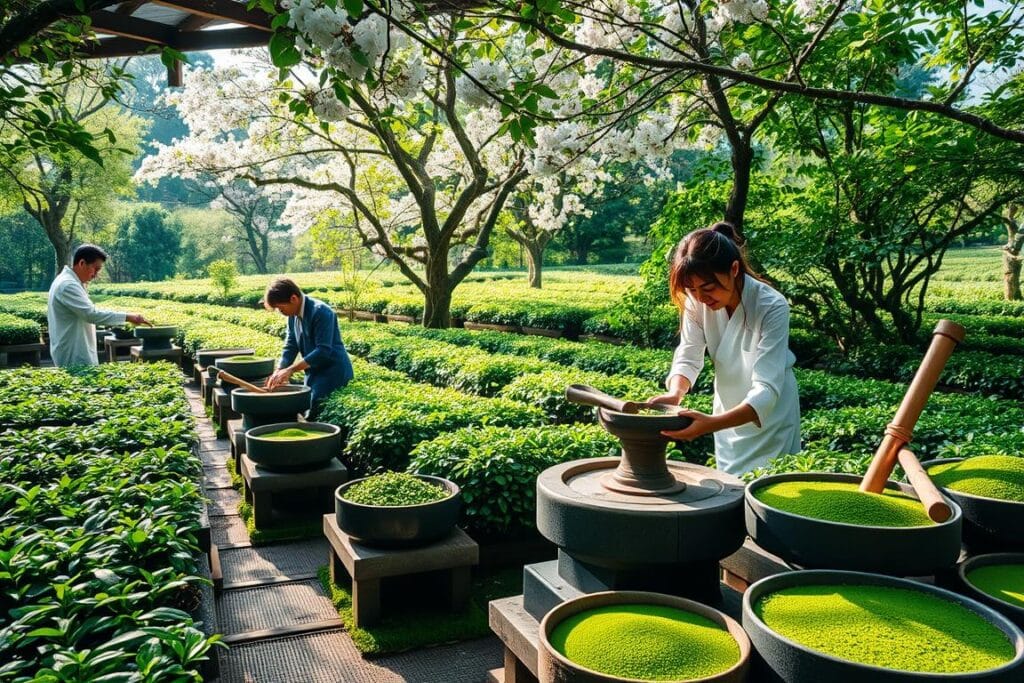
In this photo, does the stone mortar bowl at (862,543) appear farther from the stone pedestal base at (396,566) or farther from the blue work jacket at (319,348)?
the blue work jacket at (319,348)

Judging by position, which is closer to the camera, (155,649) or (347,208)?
(155,649)

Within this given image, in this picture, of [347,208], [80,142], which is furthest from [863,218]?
[347,208]

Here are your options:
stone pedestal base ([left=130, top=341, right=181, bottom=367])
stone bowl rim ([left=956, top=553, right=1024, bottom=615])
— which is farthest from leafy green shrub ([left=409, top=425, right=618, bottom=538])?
stone pedestal base ([left=130, top=341, right=181, bottom=367])

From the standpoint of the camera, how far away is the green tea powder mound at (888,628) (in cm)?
137

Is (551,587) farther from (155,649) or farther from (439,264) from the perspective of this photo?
(439,264)

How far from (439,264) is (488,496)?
994 centimetres

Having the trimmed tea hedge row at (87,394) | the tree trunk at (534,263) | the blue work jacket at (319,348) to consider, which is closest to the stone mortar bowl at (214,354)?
the trimmed tea hedge row at (87,394)

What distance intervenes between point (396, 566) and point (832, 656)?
2.51m

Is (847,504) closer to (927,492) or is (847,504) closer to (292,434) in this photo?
(927,492)

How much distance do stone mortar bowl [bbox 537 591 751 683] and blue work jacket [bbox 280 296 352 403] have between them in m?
4.54

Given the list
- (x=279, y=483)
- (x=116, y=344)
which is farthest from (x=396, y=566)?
(x=116, y=344)

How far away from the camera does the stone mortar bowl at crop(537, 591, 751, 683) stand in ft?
5.04

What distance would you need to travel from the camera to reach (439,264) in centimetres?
Result: 1361

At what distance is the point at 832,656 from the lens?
1.37m
